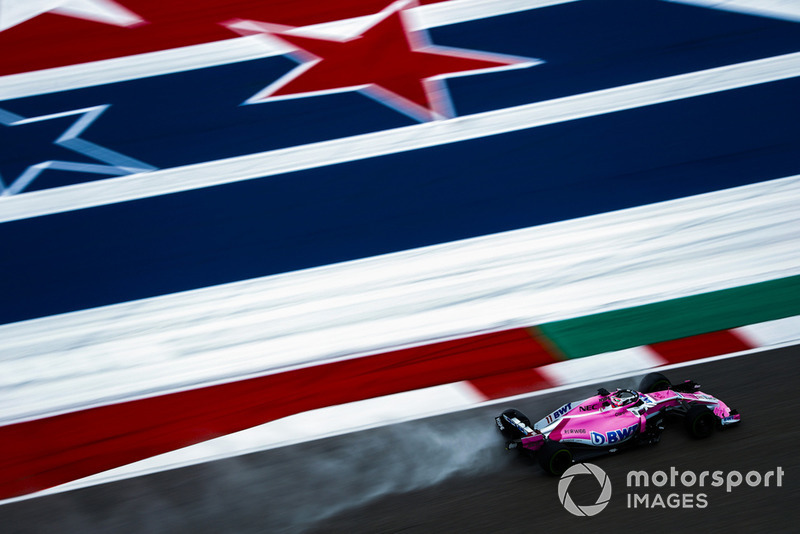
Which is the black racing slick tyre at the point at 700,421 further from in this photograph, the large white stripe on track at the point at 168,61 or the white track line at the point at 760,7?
the white track line at the point at 760,7

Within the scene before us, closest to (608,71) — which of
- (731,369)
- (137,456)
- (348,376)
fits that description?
(731,369)

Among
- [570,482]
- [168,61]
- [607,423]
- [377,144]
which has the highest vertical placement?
[168,61]

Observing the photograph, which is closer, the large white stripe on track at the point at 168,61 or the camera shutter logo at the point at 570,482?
the camera shutter logo at the point at 570,482

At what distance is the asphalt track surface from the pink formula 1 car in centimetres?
6

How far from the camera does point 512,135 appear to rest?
4160 mm

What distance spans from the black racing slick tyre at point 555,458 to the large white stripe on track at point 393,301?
3.26 feet

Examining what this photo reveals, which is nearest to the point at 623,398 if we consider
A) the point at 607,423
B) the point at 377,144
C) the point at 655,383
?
the point at 607,423

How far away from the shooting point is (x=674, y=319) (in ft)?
11.8

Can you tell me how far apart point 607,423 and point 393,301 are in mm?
1338

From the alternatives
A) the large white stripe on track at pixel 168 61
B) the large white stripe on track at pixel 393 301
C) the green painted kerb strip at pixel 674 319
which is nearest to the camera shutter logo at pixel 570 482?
the green painted kerb strip at pixel 674 319

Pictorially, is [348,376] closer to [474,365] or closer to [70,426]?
[474,365]

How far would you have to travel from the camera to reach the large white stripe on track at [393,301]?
3590 millimetres

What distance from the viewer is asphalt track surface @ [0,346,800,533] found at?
256 centimetres

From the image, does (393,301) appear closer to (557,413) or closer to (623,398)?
(557,413)
